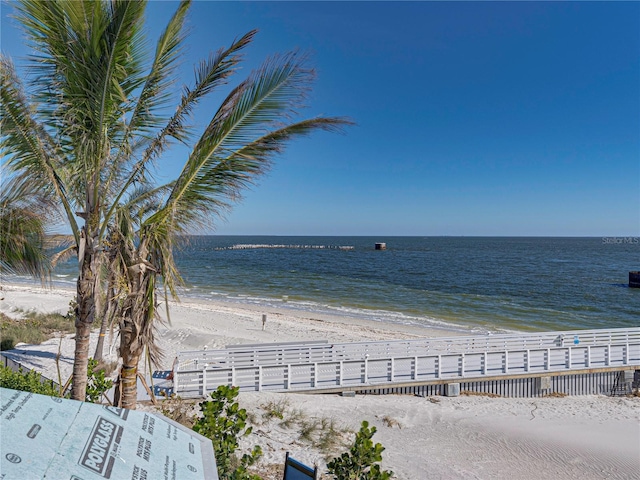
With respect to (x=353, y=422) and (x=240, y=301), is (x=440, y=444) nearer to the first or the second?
(x=353, y=422)

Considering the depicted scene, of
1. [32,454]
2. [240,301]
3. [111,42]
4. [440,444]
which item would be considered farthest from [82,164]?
[240,301]

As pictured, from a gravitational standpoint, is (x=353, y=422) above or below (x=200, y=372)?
below

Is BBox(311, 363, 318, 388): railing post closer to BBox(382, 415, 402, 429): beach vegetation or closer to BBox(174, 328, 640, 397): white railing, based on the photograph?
BBox(174, 328, 640, 397): white railing

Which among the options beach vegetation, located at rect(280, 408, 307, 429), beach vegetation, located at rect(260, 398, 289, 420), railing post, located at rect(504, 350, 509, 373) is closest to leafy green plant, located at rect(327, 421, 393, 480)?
beach vegetation, located at rect(280, 408, 307, 429)

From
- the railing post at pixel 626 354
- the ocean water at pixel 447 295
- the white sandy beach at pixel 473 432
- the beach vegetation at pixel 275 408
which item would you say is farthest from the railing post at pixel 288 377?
the ocean water at pixel 447 295

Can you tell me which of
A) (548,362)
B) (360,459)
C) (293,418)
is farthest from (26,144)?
(548,362)

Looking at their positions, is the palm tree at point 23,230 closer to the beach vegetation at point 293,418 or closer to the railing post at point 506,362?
the beach vegetation at point 293,418

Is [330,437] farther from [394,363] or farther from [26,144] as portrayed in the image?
[26,144]
